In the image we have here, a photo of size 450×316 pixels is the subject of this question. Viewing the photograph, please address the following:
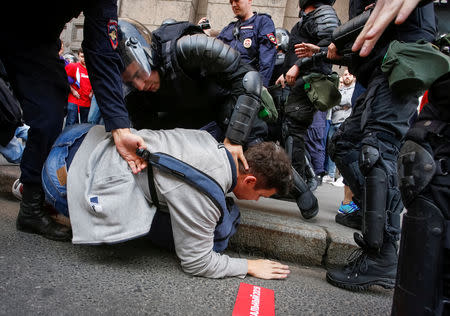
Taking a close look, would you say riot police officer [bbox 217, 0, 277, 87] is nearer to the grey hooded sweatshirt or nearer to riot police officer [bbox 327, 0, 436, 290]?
riot police officer [bbox 327, 0, 436, 290]

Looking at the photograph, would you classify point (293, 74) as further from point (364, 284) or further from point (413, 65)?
point (364, 284)

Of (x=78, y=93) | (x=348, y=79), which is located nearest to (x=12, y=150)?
(x=78, y=93)

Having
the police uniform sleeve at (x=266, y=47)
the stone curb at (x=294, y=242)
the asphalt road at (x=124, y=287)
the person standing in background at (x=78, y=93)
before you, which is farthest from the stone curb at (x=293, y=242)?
the person standing in background at (x=78, y=93)

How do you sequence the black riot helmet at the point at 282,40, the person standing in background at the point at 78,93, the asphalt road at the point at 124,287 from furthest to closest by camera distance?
the person standing in background at the point at 78,93
the black riot helmet at the point at 282,40
the asphalt road at the point at 124,287

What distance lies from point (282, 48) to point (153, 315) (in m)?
2.96

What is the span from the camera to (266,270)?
3.89 feet

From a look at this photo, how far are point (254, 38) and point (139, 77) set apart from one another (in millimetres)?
1487

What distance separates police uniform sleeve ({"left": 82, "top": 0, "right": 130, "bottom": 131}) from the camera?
1.13m

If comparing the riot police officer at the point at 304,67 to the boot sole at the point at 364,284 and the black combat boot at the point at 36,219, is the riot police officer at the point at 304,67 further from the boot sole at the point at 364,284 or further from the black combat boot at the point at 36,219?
the black combat boot at the point at 36,219

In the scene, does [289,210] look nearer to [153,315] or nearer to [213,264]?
[213,264]

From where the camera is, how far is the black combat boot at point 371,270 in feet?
3.68

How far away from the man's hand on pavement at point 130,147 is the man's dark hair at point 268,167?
44 centimetres

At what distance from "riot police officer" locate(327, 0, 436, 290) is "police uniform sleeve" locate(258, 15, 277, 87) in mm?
1262

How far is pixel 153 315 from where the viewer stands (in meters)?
0.82
